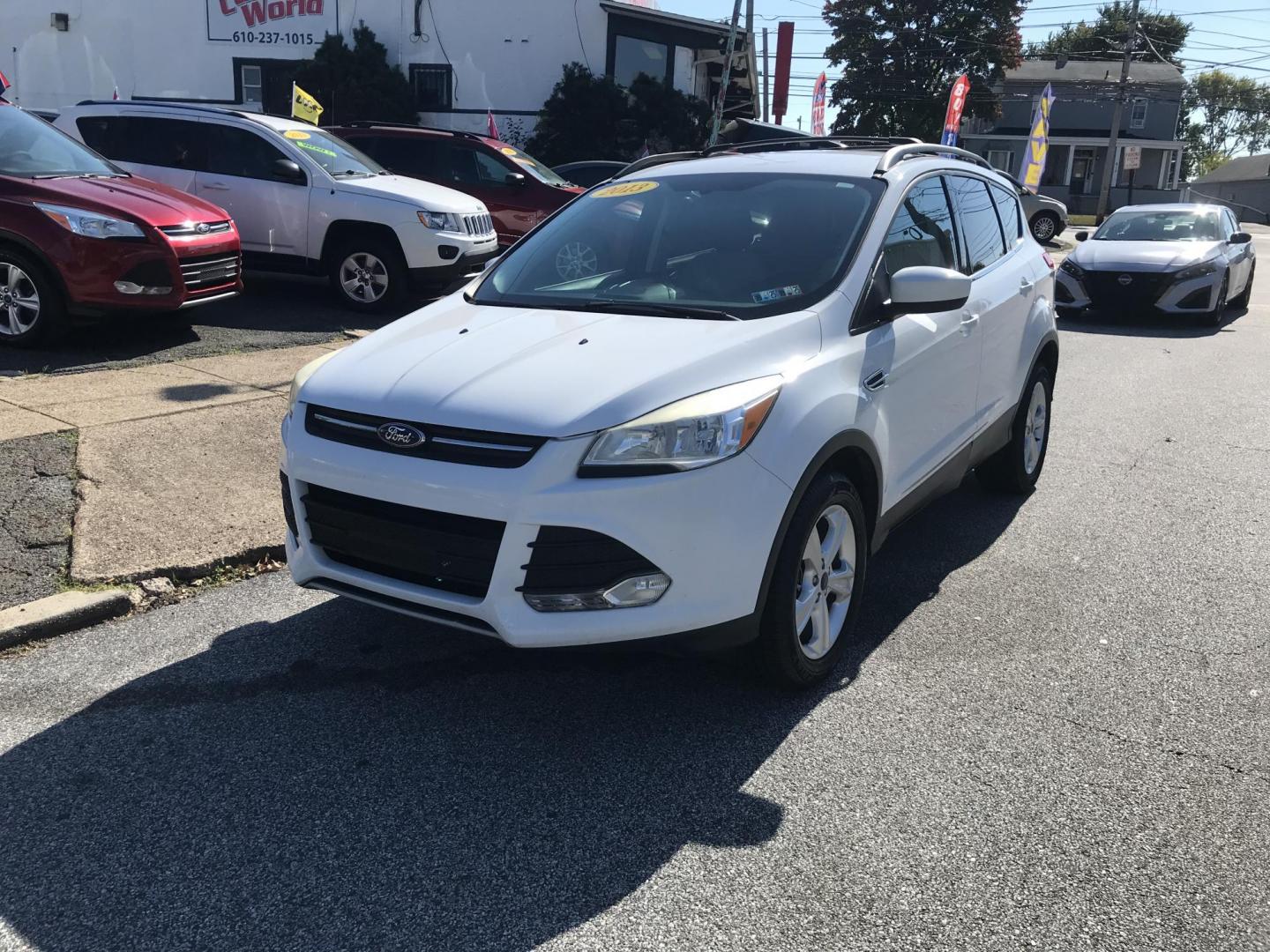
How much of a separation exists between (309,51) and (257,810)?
27279 mm

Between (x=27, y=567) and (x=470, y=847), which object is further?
(x=27, y=567)

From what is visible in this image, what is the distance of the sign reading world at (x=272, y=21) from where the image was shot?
26.7m

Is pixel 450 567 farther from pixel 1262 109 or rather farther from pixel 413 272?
pixel 1262 109

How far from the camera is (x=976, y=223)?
5.41 m

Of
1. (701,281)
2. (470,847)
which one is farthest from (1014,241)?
(470,847)

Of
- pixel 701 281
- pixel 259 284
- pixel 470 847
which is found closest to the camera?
pixel 470 847

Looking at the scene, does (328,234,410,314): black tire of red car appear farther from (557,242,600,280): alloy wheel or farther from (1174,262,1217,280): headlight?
(1174,262,1217,280): headlight

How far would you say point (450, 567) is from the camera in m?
3.29

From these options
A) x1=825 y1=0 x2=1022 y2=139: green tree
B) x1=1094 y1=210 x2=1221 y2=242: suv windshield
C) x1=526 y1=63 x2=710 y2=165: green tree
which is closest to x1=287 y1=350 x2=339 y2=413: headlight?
x1=1094 y1=210 x2=1221 y2=242: suv windshield

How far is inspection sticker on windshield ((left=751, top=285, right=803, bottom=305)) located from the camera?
3.98 m

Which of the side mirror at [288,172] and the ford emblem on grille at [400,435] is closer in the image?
the ford emblem on grille at [400,435]

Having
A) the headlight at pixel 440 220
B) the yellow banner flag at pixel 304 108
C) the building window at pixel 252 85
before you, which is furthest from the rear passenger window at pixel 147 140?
the building window at pixel 252 85

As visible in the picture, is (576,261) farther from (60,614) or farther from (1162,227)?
(1162,227)

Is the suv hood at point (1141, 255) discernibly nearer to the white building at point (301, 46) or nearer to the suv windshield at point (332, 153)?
the suv windshield at point (332, 153)
